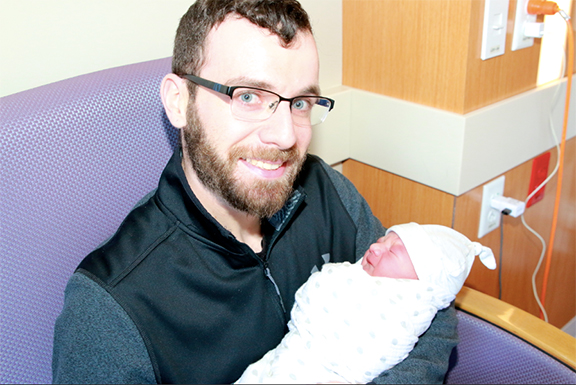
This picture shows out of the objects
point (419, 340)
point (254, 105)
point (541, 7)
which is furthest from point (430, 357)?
point (541, 7)

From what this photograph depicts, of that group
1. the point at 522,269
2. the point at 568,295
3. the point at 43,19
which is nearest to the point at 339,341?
the point at 43,19

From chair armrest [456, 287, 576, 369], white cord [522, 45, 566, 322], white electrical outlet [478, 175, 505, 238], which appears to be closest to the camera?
chair armrest [456, 287, 576, 369]

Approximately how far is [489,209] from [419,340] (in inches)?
24.6

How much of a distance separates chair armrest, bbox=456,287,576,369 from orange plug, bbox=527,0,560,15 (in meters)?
0.81

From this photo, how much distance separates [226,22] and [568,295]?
185 centimetres

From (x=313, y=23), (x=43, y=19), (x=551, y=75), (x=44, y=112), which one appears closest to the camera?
(x=44, y=112)

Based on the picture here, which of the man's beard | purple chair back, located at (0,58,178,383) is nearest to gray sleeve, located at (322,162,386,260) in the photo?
the man's beard

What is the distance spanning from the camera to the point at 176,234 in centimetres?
101

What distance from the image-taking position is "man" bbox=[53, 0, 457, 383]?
91 centimetres

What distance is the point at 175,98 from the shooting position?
1049 millimetres

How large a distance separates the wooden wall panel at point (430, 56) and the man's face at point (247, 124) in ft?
1.60

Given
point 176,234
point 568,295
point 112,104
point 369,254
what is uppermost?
point 112,104

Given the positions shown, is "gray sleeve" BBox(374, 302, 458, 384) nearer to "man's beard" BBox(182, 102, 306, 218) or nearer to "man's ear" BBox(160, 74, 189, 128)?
"man's beard" BBox(182, 102, 306, 218)

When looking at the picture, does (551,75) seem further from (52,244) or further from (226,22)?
(52,244)
